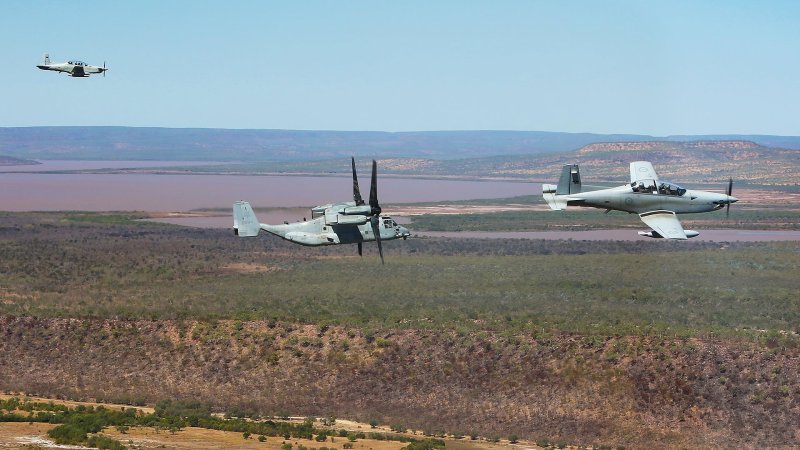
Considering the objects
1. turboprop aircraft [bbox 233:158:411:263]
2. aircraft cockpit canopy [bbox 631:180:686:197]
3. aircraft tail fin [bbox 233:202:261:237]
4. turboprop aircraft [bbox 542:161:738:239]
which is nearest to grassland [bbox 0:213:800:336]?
turboprop aircraft [bbox 542:161:738:239]

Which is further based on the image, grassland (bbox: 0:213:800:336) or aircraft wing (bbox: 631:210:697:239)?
grassland (bbox: 0:213:800:336)

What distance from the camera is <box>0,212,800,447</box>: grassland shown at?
7925cm

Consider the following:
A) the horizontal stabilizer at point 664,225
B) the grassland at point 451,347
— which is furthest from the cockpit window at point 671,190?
the grassland at point 451,347

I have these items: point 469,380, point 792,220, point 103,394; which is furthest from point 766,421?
point 792,220

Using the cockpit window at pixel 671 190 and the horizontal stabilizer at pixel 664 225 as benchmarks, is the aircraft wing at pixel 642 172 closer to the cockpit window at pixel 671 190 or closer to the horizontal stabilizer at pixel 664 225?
the cockpit window at pixel 671 190

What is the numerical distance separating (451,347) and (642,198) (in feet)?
87.5

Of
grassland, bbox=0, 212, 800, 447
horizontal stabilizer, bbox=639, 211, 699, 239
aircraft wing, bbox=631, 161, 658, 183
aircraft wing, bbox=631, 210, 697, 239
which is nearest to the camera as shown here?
horizontal stabilizer, bbox=639, 211, 699, 239

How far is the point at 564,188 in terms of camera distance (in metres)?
66.5

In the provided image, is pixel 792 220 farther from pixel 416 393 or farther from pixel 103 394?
pixel 103 394

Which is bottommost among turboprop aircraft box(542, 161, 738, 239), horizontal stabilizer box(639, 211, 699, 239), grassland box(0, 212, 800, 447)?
grassland box(0, 212, 800, 447)

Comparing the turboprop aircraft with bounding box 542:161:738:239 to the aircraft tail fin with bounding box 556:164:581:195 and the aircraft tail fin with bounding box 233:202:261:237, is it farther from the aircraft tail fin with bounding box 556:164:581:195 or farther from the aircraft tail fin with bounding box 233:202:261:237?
the aircraft tail fin with bounding box 233:202:261:237

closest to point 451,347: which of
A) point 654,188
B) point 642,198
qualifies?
point 642,198

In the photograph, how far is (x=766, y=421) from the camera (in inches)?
2995

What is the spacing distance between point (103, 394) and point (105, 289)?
37014mm
